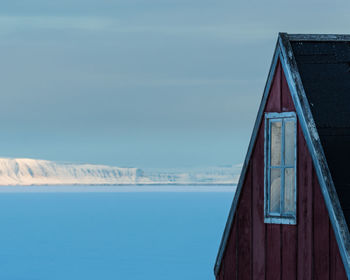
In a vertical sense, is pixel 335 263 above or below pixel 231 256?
below

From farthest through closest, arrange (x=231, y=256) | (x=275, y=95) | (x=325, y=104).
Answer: (x=231, y=256) < (x=275, y=95) < (x=325, y=104)

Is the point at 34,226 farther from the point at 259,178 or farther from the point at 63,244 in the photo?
the point at 259,178

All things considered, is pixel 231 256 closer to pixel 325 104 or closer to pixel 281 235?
pixel 281 235

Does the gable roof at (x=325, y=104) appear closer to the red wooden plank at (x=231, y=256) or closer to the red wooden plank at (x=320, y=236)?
the red wooden plank at (x=320, y=236)

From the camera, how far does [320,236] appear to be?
10094 millimetres

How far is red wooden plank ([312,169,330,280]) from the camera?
32.8 feet

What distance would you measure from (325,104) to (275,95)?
Answer: 84 centimetres

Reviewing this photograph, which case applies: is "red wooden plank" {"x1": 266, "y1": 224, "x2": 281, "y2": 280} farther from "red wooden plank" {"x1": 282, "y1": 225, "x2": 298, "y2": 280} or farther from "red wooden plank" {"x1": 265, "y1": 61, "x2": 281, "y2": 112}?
"red wooden plank" {"x1": 265, "y1": 61, "x2": 281, "y2": 112}

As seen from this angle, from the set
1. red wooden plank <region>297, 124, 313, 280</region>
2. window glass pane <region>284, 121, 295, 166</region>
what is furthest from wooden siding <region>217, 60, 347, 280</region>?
window glass pane <region>284, 121, 295, 166</region>

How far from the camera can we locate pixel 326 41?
10984mm

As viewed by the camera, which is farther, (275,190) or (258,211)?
(258,211)

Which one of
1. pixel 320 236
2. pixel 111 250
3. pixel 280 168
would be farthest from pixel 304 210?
pixel 111 250

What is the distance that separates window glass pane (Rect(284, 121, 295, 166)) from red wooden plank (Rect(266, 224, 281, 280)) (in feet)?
2.95

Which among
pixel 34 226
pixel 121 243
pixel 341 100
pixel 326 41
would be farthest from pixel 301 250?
pixel 34 226
